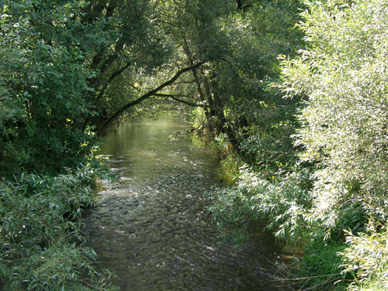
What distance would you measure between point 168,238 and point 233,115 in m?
7.25

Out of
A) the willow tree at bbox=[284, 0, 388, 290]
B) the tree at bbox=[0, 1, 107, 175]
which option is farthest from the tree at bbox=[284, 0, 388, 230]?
the tree at bbox=[0, 1, 107, 175]

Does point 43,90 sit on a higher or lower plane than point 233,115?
higher

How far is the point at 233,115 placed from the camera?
15992 millimetres

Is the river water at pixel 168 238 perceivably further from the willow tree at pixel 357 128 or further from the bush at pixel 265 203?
the willow tree at pixel 357 128

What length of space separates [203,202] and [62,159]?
5684 mm

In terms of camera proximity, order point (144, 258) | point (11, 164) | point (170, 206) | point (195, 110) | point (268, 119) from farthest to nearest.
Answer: point (195, 110), point (170, 206), point (268, 119), point (144, 258), point (11, 164)

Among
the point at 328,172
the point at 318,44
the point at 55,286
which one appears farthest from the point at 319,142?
the point at 55,286

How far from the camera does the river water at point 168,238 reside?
8258mm

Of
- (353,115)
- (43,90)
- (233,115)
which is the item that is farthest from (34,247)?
(233,115)

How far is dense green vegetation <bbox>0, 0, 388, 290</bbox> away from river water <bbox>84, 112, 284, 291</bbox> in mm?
677

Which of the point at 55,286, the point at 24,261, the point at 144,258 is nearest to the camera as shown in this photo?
the point at 55,286

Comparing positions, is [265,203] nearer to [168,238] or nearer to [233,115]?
[168,238]

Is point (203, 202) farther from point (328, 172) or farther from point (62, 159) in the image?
point (328, 172)

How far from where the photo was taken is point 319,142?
6352 millimetres
